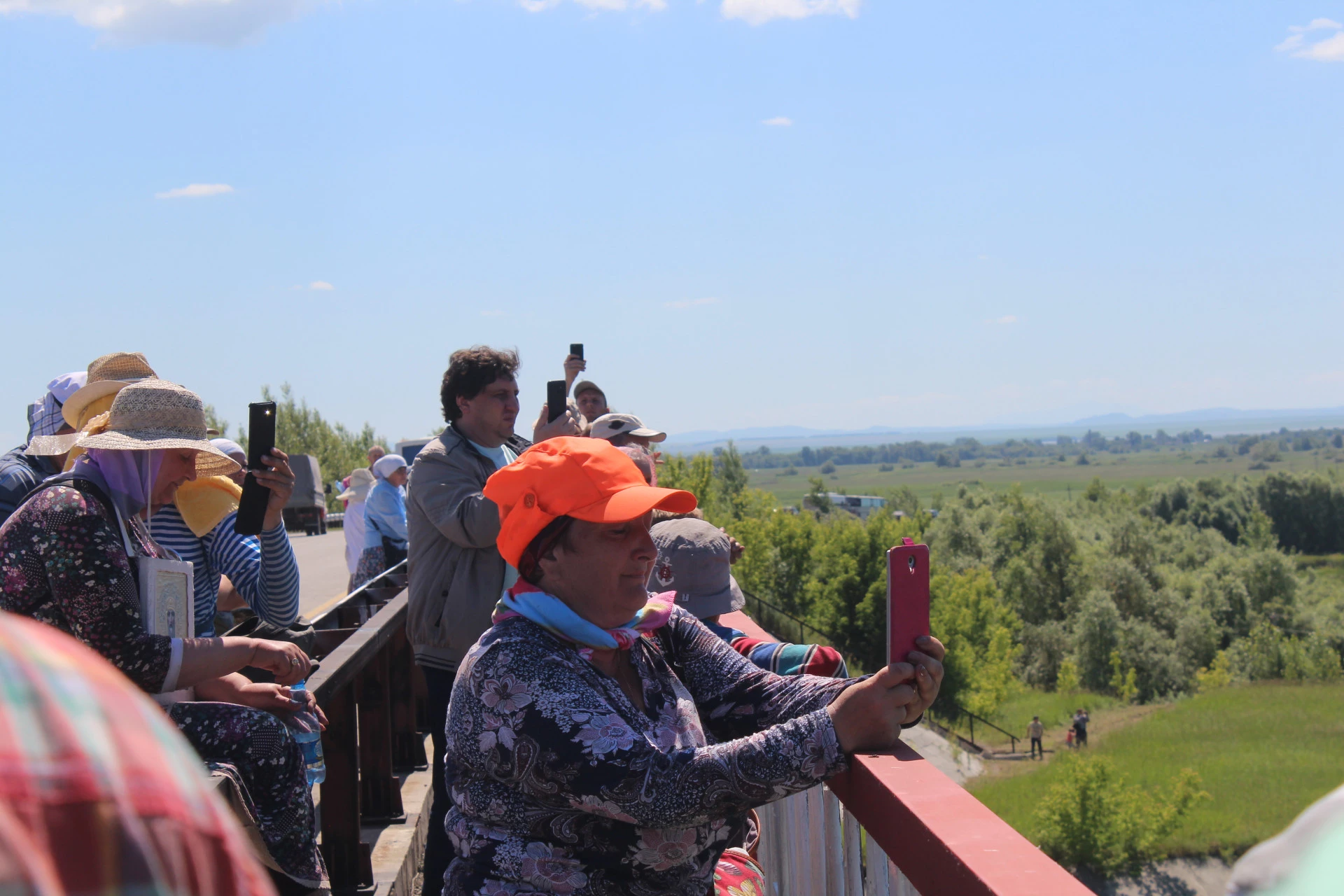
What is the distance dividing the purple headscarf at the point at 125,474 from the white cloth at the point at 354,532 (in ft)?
24.5

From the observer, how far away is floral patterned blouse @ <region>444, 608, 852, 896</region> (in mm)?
2041

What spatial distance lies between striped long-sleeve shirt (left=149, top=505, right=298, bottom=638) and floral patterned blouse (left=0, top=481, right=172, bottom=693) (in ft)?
3.31

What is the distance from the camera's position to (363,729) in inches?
180

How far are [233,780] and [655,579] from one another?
171 centimetres

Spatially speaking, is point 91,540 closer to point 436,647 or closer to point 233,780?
point 233,780

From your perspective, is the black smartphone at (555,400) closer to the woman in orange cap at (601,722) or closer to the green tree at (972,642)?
the woman in orange cap at (601,722)

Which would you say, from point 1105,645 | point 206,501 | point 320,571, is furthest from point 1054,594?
point 206,501

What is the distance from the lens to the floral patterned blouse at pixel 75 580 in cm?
243

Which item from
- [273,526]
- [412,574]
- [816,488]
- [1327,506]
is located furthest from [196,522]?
[1327,506]

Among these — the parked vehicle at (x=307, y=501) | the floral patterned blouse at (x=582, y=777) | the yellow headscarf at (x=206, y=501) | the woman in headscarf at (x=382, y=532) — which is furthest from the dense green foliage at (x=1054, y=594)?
the floral patterned blouse at (x=582, y=777)

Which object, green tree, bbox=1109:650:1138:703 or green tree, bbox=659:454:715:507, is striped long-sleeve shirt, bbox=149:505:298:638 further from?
green tree, bbox=1109:650:1138:703

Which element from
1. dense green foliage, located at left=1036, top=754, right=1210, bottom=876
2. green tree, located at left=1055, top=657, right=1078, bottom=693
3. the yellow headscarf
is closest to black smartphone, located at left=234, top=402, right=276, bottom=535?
the yellow headscarf

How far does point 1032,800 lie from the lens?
58625 mm

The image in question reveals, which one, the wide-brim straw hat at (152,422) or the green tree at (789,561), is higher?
the wide-brim straw hat at (152,422)
